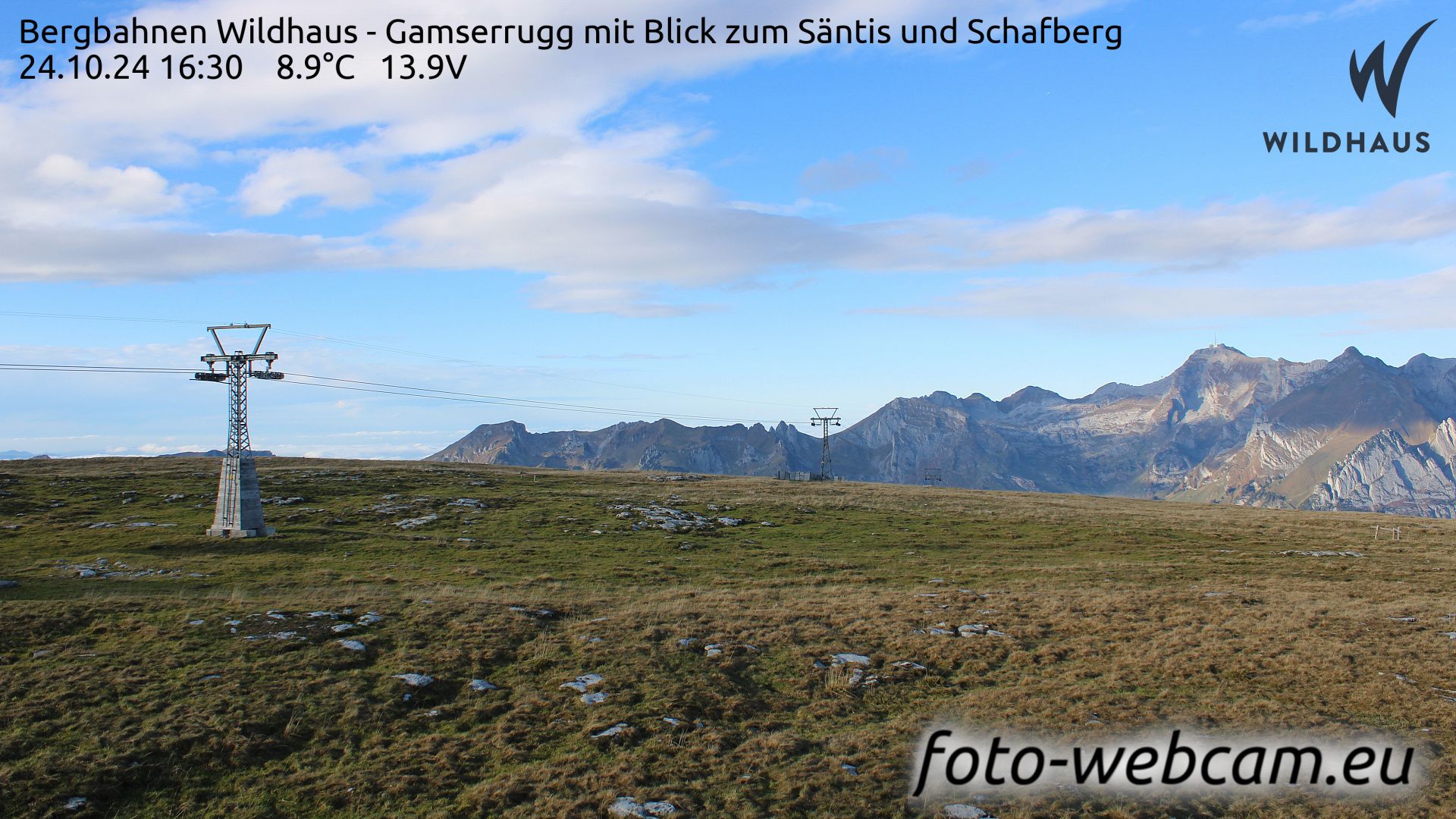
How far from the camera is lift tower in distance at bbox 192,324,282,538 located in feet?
185

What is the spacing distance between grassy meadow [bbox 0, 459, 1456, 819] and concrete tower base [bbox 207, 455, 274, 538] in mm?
2326

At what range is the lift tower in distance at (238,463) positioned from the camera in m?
56.3

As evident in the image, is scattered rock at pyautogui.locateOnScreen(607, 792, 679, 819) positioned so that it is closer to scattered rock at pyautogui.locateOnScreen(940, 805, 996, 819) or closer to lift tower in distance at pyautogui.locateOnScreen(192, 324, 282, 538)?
scattered rock at pyautogui.locateOnScreen(940, 805, 996, 819)

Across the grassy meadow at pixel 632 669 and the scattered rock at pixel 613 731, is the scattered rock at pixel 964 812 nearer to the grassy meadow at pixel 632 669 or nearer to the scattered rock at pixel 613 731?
the grassy meadow at pixel 632 669

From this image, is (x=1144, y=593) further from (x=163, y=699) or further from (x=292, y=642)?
(x=163, y=699)

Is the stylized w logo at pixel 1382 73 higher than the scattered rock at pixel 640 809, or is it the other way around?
the stylized w logo at pixel 1382 73

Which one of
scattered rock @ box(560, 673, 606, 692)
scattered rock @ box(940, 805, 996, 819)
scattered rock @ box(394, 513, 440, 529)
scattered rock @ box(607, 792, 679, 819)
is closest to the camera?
scattered rock @ box(607, 792, 679, 819)

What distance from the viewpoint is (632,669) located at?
25906 millimetres

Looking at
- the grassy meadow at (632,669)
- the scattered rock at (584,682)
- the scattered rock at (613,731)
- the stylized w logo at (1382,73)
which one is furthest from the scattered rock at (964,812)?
the stylized w logo at (1382,73)

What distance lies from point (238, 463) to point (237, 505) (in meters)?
2.93

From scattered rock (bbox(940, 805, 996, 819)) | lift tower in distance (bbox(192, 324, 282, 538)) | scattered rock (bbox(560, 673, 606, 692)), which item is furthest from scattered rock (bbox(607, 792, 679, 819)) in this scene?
lift tower in distance (bbox(192, 324, 282, 538))

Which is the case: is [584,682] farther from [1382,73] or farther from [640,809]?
[1382,73]

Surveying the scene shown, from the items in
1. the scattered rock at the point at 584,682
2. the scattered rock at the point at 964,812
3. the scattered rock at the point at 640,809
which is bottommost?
the scattered rock at the point at 964,812

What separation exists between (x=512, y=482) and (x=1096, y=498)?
3219 inches
